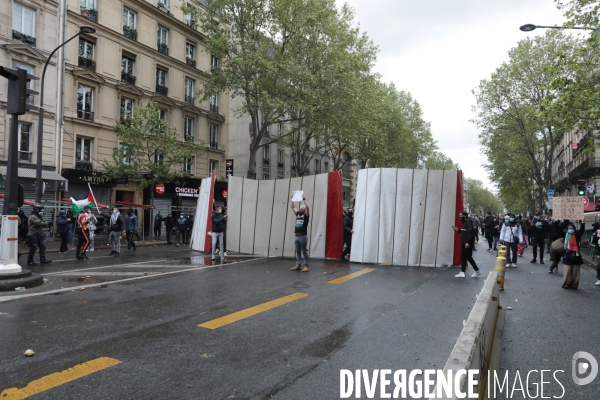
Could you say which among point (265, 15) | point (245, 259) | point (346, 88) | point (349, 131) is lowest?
point (245, 259)

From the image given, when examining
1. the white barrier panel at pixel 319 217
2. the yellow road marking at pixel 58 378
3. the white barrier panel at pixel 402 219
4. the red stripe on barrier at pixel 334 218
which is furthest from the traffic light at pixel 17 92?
the white barrier panel at pixel 402 219

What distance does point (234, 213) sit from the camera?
14859 millimetres

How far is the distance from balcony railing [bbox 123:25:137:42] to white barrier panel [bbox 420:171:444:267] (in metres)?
22.3

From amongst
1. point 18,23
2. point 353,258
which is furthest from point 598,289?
point 18,23

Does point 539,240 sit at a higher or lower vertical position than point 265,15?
lower

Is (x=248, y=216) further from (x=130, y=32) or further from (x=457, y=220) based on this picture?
(x=130, y=32)

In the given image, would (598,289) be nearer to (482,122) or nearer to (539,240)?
(539,240)

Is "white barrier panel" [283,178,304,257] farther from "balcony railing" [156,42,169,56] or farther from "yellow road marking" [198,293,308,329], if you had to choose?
"balcony railing" [156,42,169,56]

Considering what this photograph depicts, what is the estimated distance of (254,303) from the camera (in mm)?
6887

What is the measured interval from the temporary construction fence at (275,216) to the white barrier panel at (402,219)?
1.70 metres

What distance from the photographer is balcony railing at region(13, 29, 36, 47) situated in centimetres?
2088

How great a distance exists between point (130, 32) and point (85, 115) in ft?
20.6

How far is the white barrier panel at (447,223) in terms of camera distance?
11.8 metres

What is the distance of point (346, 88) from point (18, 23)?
669 inches
